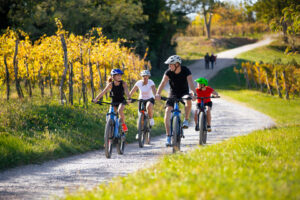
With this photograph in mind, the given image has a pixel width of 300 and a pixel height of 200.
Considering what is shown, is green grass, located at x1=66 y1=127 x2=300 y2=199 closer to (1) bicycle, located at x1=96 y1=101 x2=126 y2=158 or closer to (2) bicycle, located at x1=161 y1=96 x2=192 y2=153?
(2) bicycle, located at x1=161 y1=96 x2=192 y2=153

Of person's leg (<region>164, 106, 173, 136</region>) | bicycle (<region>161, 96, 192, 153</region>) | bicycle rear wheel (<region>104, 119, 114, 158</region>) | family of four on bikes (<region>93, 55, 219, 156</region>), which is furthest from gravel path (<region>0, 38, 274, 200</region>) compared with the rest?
family of four on bikes (<region>93, 55, 219, 156</region>)

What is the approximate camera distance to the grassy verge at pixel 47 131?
9.09 m

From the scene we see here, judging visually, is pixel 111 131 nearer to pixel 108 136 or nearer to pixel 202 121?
pixel 108 136

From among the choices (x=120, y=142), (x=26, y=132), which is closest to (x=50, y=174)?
(x=120, y=142)

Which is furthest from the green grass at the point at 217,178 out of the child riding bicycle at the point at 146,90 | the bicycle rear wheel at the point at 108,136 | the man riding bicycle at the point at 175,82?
the child riding bicycle at the point at 146,90

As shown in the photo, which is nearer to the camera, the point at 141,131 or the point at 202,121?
the point at 202,121

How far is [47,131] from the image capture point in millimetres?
10875

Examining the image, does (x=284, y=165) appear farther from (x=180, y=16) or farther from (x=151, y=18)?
(x=180, y=16)

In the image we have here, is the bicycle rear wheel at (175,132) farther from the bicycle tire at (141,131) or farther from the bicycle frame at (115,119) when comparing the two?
the bicycle tire at (141,131)

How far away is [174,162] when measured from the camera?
6543mm

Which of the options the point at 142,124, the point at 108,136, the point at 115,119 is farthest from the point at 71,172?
the point at 142,124

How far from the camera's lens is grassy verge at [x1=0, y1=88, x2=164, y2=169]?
29.8 ft

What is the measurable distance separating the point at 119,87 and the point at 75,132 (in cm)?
280

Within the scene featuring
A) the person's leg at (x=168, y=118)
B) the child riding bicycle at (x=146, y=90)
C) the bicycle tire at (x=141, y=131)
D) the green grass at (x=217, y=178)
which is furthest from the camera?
the child riding bicycle at (x=146, y=90)
